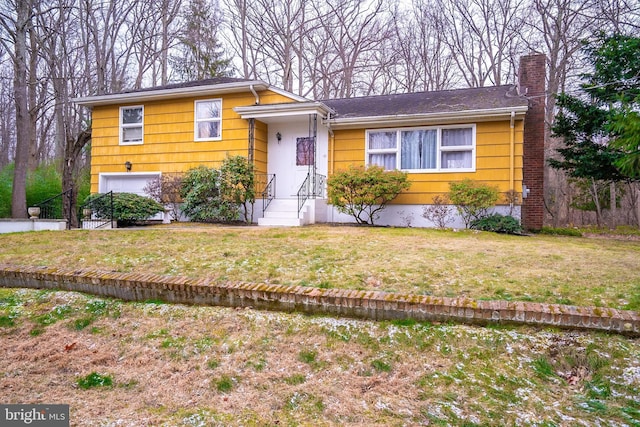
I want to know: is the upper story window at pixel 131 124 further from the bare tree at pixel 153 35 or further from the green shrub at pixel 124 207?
the bare tree at pixel 153 35

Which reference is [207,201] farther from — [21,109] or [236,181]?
[21,109]

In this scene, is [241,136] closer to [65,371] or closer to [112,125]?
[112,125]

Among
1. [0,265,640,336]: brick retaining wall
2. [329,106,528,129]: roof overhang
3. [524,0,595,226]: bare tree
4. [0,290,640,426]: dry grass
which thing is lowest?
[0,290,640,426]: dry grass

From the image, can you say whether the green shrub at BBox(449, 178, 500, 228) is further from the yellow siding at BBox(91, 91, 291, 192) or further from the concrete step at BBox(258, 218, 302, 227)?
the yellow siding at BBox(91, 91, 291, 192)

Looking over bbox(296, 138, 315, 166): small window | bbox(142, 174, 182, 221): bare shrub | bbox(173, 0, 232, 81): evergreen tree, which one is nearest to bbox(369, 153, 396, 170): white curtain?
bbox(296, 138, 315, 166): small window

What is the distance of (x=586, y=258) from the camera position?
5793mm

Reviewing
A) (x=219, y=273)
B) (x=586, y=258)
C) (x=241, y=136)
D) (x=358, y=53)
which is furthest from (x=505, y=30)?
(x=219, y=273)

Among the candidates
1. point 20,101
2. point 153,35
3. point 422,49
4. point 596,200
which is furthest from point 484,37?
point 20,101

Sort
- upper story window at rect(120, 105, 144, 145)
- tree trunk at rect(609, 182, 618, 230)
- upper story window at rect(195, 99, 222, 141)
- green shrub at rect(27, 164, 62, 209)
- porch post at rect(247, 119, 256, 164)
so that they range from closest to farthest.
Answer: porch post at rect(247, 119, 256, 164) < upper story window at rect(195, 99, 222, 141) < upper story window at rect(120, 105, 144, 145) < green shrub at rect(27, 164, 62, 209) < tree trunk at rect(609, 182, 618, 230)

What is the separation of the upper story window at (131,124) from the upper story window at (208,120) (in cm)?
220

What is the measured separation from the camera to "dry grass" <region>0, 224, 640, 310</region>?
13.5 feet

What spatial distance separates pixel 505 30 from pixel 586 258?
16.0m

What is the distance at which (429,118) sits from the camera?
439 inches

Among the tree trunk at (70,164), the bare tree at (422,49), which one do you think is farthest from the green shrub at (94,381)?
the bare tree at (422,49)
